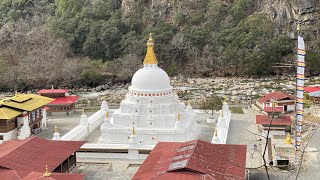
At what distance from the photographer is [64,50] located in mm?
60188

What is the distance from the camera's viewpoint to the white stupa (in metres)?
21.9

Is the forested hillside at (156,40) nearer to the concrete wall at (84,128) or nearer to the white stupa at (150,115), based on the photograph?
the concrete wall at (84,128)

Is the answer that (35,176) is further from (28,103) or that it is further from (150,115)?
(28,103)

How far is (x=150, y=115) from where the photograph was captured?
74.2 ft

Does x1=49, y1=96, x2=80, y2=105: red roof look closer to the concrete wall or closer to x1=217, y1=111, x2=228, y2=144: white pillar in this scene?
the concrete wall

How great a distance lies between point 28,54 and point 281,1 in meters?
35.3

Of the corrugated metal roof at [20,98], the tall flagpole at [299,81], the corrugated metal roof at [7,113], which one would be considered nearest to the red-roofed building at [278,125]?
the tall flagpole at [299,81]

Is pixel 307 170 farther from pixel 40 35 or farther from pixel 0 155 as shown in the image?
pixel 40 35

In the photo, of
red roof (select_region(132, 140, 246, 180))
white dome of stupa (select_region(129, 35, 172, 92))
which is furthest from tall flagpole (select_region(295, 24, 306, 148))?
white dome of stupa (select_region(129, 35, 172, 92))

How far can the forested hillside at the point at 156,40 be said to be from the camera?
53.2 m

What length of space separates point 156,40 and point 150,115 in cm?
3759

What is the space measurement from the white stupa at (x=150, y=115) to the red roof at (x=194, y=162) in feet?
12.4

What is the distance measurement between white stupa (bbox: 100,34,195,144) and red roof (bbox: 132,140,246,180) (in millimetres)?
3779

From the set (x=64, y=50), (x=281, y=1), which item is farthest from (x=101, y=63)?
(x=281, y=1)
